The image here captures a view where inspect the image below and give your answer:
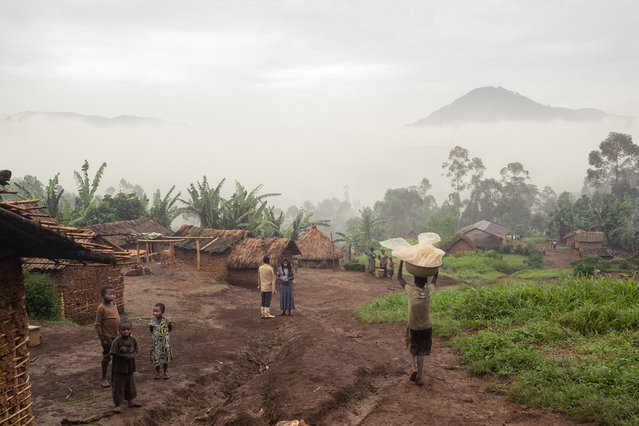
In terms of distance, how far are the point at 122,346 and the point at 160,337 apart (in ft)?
4.26

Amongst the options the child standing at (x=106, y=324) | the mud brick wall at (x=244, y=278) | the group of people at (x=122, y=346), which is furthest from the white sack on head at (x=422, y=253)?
the mud brick wall at (x=244, y=278)

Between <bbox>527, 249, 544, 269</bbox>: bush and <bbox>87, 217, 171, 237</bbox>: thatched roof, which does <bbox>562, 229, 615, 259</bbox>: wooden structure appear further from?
<bbox>87, 217, 171, 237</bbox>: thatched roof

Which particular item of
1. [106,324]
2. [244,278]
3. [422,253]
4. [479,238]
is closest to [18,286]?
[106,324]

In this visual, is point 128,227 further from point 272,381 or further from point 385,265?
point 272,381

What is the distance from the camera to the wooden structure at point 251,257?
19869 mm

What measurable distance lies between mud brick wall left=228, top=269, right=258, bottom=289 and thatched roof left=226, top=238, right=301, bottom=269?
0.31 meters

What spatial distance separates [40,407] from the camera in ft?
21.6

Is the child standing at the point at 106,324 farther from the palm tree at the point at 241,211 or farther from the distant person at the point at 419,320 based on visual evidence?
the palm tree at the point at 241,211

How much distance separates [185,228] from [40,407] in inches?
738

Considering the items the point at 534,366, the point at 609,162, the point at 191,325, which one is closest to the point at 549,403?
the point at 534,366

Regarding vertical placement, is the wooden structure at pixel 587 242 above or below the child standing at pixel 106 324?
below

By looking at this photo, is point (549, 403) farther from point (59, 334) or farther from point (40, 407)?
point (59, 334)

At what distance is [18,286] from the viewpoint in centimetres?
531

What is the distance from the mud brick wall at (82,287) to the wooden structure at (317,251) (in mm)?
17357
